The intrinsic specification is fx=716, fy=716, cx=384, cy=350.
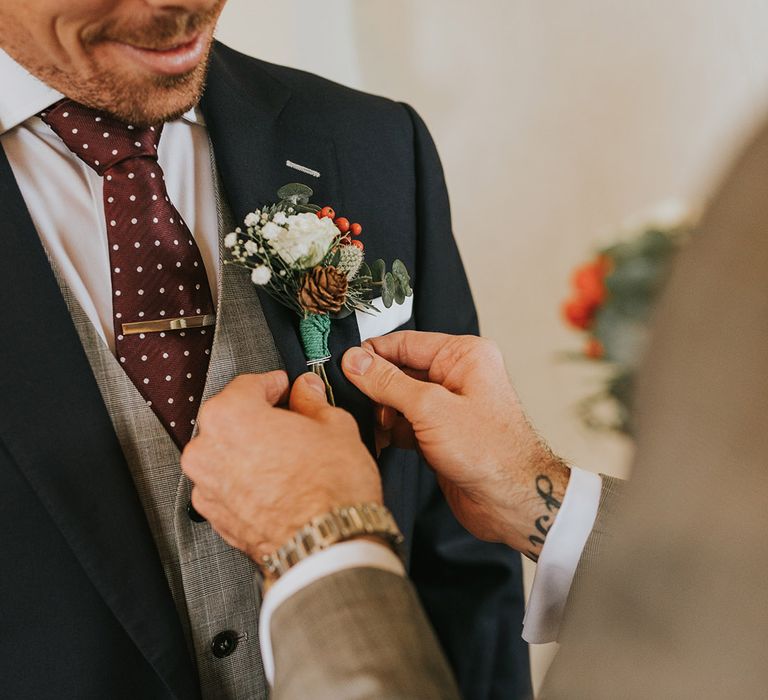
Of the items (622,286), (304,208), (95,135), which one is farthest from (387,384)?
(622,286)

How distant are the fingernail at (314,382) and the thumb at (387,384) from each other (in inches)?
2.5

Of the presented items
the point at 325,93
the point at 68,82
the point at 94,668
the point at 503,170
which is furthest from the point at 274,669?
the point at 503,170

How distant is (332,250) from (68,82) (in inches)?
15.0

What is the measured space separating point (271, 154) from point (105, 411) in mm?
458

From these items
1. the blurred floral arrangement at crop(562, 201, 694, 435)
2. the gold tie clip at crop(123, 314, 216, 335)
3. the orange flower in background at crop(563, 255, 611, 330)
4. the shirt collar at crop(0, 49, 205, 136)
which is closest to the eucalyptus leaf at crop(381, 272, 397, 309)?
the gold tie clip at crop(123, 314, 216, 335)

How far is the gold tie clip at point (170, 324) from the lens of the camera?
90cm

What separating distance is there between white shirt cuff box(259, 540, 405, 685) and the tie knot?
0.57m

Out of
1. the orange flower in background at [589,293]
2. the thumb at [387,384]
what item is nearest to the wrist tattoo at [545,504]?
the thumb at [387,384]

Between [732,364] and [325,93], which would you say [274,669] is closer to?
[732,364]

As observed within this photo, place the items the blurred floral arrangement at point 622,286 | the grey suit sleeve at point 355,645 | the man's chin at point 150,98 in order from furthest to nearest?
the blurred floral arrangement at point 622,286, the man's chin at point 150,98, the grey suit sleeve at point 355,645

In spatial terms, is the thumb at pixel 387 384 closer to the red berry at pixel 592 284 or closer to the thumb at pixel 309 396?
the thumb at pixel 309 396

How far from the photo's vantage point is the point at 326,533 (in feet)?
2.31

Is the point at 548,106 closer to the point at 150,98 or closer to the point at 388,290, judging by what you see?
the point at 388,290

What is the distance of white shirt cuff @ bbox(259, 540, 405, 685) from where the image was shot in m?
0.69
